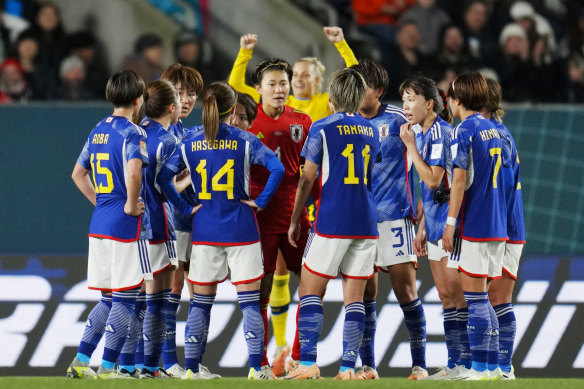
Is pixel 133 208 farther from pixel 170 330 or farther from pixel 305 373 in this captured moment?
pixel 305 373

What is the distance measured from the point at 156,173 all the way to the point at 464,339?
216 centimetres

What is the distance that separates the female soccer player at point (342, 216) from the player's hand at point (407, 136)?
Result: 0.76ft

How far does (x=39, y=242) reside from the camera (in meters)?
8.41

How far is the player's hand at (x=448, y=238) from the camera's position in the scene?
6152mm

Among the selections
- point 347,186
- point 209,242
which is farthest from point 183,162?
point 347,186

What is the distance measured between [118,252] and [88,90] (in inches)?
185

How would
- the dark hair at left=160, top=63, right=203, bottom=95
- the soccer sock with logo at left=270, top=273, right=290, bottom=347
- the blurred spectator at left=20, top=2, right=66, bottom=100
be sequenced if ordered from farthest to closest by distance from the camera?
1. the blurred spectator at left=20, top=2, right=66, bottom=100
2. the soccer sock with logo at left=270, top=273, right=290, bottom=347
3. the dark hair at left=160, top=63, right=203, bottom=95

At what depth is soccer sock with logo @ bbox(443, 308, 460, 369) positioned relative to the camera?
6793mm

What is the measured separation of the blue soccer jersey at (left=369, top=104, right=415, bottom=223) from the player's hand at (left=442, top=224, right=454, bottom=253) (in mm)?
643

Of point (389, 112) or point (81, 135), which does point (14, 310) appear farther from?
point (389, 112)

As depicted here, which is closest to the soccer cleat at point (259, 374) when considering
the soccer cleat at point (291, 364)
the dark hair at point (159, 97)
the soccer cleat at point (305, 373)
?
the soccer cleat at point (305, 373)

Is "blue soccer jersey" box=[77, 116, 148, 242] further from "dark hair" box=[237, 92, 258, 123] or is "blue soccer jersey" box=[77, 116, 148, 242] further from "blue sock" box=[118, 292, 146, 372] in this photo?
"dark hair" box=[237, 92, 258, 123]

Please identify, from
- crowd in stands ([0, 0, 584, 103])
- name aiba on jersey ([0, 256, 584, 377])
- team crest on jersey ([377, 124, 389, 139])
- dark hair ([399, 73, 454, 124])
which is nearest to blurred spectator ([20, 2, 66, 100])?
crowd in stands ([0, 0, 584, 103])

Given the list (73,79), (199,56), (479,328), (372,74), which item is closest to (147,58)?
(199,56)
